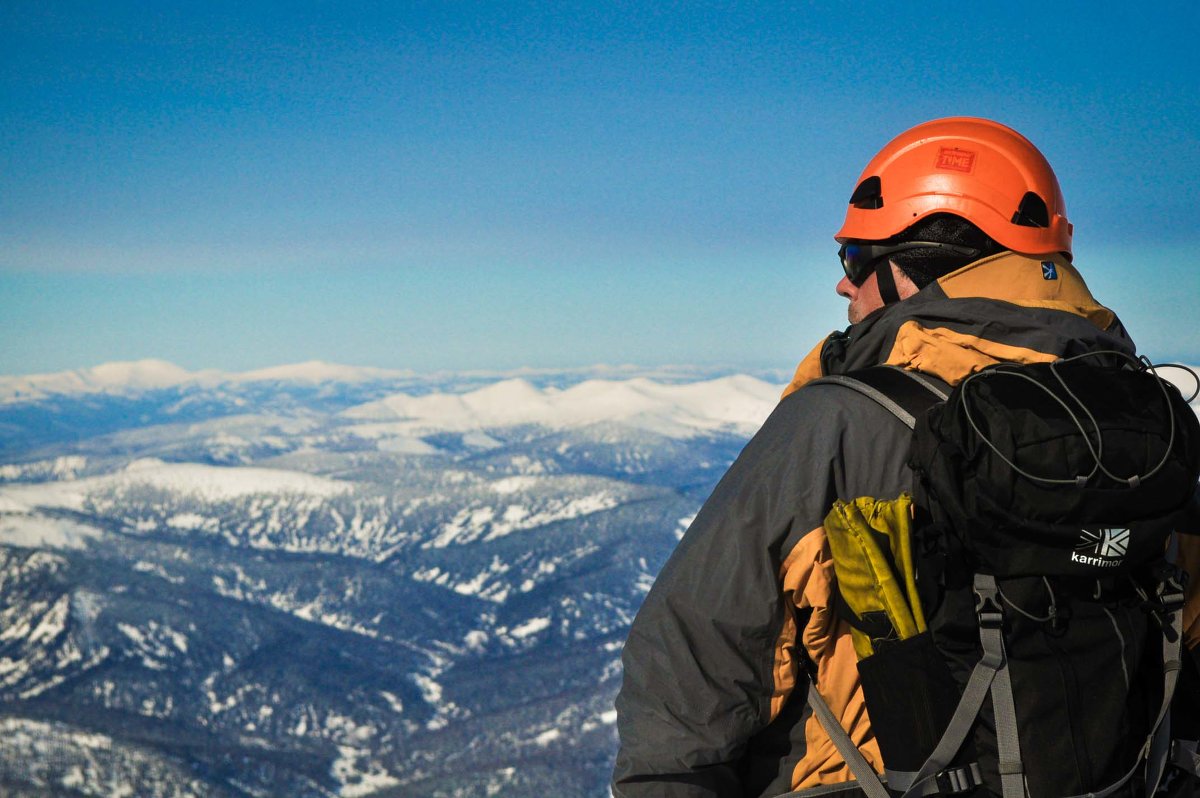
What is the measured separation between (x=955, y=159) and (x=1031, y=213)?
514 mm

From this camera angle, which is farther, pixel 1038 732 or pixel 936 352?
pixel 936 352

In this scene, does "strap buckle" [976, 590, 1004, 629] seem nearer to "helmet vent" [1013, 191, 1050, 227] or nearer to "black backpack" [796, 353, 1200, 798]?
"black backpack" [796, 353, 1200, 798]

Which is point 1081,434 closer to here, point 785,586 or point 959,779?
point 785,586

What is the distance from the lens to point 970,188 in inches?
194

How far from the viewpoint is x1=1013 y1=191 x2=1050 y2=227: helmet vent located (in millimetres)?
4852

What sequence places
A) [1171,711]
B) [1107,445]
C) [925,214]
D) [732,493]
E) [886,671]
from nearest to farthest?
[1107,445] < [886,671] < [732,493] < [1171,711] < [925,214]

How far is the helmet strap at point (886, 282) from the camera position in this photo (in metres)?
5.01

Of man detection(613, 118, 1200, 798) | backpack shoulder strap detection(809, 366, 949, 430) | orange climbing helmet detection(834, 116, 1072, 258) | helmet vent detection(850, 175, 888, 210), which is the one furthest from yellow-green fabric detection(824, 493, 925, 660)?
helmet vent detection(850, 175, 888, 210)

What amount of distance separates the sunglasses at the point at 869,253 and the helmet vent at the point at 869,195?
250 mm

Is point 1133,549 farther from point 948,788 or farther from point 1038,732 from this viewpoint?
point 948,788

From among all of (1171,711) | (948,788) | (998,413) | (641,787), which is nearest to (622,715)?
Answer: (641,787)

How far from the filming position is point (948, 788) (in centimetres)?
379

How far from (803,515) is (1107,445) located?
4.03 ft

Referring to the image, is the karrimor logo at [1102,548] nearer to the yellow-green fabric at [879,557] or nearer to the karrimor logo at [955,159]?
the yellow-green fabric at [879,557]
